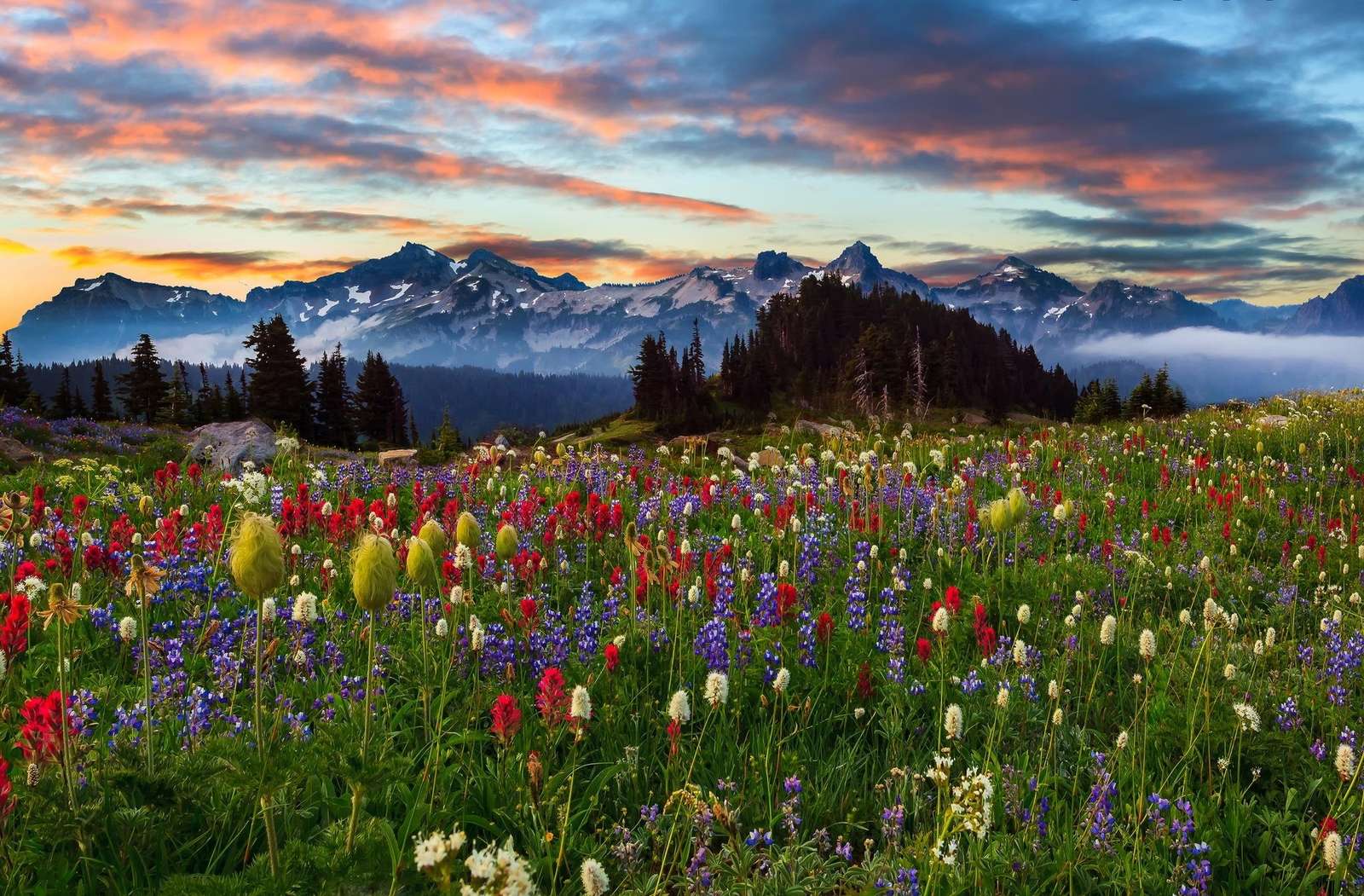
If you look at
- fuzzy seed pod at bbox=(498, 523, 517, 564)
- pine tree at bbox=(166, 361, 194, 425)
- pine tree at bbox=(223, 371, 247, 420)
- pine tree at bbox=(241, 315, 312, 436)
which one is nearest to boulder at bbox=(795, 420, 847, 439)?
fuzzy seed pod at bbox=(498, 523, 517, 564)

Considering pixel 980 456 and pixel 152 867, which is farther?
pixel 980 456

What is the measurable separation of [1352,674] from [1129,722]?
5.98ft

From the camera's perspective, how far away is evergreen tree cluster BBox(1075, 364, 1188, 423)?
3022 inches

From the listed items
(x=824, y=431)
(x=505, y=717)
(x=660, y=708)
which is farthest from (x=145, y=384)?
(x=505, y=717)

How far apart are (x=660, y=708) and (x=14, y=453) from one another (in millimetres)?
16022

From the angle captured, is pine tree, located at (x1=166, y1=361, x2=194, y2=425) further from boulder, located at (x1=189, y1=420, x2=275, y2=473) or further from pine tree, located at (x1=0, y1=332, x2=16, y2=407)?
boulder, located at (x1=189, y1=420, x2=275, y2=473)

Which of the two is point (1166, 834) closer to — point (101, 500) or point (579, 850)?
point (579, 850)

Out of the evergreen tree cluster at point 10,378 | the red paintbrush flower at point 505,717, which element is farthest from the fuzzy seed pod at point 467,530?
the evergreen tree cluster at point 10,378

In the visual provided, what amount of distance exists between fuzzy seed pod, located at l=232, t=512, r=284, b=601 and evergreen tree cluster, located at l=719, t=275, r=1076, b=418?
351 ft

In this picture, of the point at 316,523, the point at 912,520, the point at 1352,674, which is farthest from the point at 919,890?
the point at 316,523

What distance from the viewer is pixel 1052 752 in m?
4.16

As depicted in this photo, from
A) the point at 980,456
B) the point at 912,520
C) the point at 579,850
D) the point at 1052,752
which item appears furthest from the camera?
the point at 980,456

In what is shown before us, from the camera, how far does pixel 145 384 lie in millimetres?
84812

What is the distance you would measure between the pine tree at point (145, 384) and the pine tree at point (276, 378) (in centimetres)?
1450
